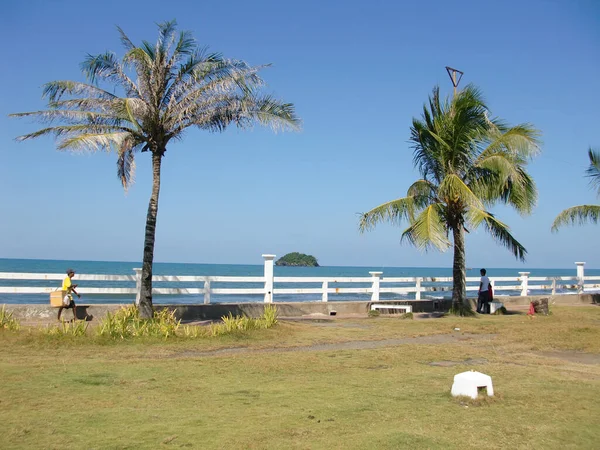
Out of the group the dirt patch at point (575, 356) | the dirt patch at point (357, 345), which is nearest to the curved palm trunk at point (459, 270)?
the dirt patch at point (357, 345)

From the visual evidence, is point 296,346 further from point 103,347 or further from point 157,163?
point 157,163

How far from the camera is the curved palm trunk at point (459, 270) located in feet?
60.9

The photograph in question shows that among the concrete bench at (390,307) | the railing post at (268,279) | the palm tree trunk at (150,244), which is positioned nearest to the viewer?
the palm tree trunk at (150,244)

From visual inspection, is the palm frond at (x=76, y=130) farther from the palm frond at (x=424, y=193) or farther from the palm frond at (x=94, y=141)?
the palm frond at (x=424, y=193)

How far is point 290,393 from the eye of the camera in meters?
7.45

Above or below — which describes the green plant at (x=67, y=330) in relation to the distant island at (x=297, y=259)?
below

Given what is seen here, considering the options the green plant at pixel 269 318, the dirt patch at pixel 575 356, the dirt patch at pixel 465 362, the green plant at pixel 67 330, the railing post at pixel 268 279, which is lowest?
the dirt patch at pixel 465 362

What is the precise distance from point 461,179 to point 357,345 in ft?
25.8

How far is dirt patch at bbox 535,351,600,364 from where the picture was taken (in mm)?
10602

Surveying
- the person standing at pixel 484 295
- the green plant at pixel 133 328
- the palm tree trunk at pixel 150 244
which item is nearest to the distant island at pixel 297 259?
the person standing at pixel 484 295

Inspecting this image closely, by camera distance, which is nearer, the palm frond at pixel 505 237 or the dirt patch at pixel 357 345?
the dirt patch at pixel 357 345

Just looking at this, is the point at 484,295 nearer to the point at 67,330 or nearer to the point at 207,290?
the point at 207,290

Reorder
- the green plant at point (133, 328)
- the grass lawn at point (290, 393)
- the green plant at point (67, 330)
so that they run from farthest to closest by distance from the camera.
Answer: the green plant at point (133, 328)
the green plant at point (67, 330)
the grass lawn at point (290, 393)

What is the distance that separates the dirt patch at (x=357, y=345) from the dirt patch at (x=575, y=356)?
2.11 metres
